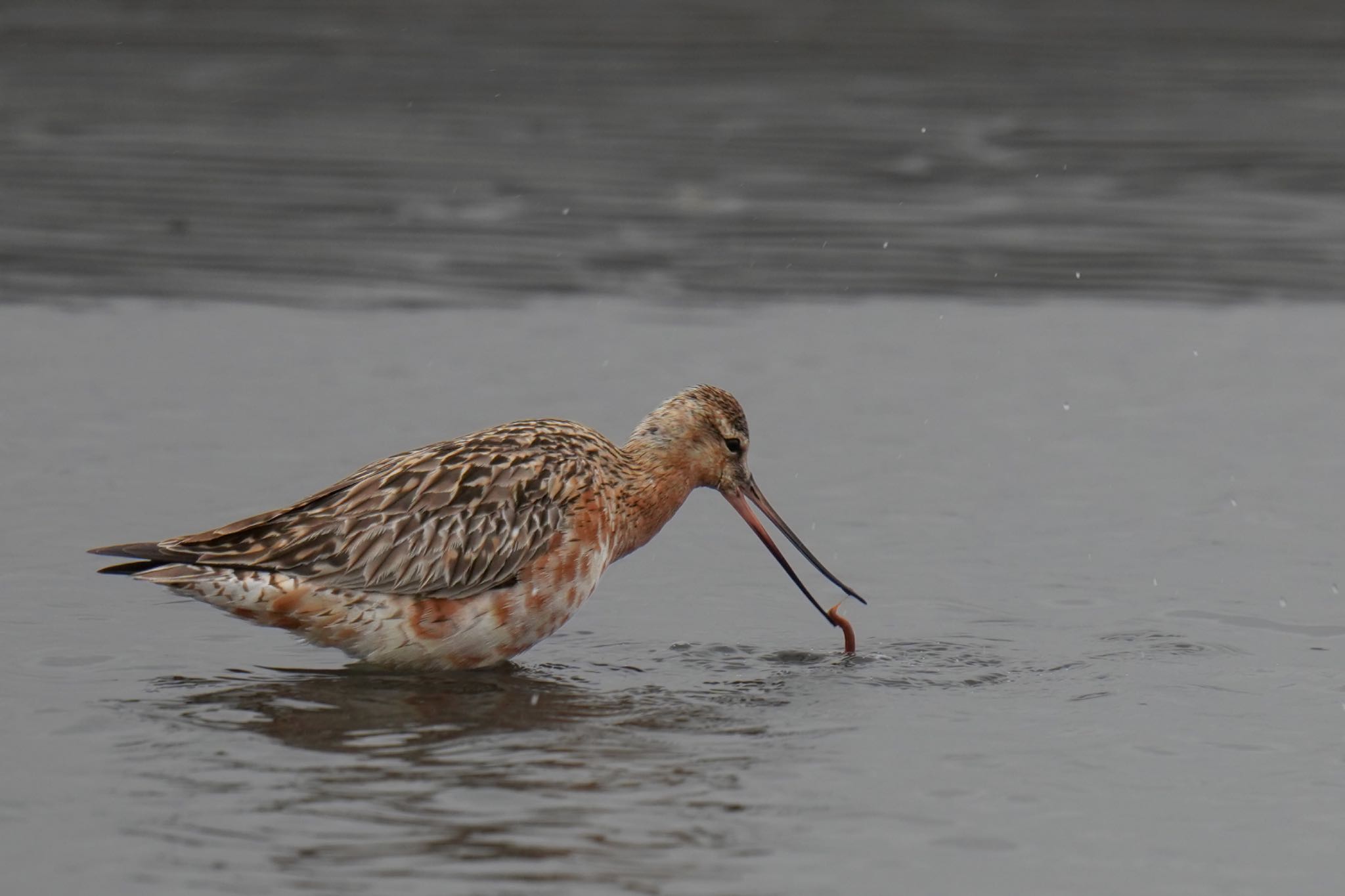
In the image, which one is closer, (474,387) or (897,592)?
(897,592)

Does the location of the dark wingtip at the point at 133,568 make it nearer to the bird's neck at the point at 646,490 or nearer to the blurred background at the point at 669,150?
the bird's neck at the point at 646,490

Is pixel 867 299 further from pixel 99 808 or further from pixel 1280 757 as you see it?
pixel 99 808

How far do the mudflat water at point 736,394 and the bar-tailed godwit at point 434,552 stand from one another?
0.20 metres

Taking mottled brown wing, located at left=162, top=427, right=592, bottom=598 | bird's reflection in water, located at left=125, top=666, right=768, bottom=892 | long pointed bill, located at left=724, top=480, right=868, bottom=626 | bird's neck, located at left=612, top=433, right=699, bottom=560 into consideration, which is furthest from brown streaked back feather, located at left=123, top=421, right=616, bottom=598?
long pointed bill, located at left=724, top=480, right=868, bottom=626

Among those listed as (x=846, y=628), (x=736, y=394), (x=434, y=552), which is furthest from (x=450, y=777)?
(x=736, y=394)

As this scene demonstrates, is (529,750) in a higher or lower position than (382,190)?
lower

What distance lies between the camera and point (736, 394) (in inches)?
443

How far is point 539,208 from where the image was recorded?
14320mm

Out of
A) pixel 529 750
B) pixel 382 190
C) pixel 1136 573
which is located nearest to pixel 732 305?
pixel 382 190

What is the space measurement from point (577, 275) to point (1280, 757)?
283 inches

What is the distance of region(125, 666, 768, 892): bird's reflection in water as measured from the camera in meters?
5.86

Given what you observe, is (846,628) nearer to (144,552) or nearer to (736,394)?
(144,552)

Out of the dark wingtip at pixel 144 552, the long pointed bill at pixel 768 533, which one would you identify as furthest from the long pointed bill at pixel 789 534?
the dark wingtip at pixel 144 552

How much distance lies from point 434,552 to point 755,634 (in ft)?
4.15
